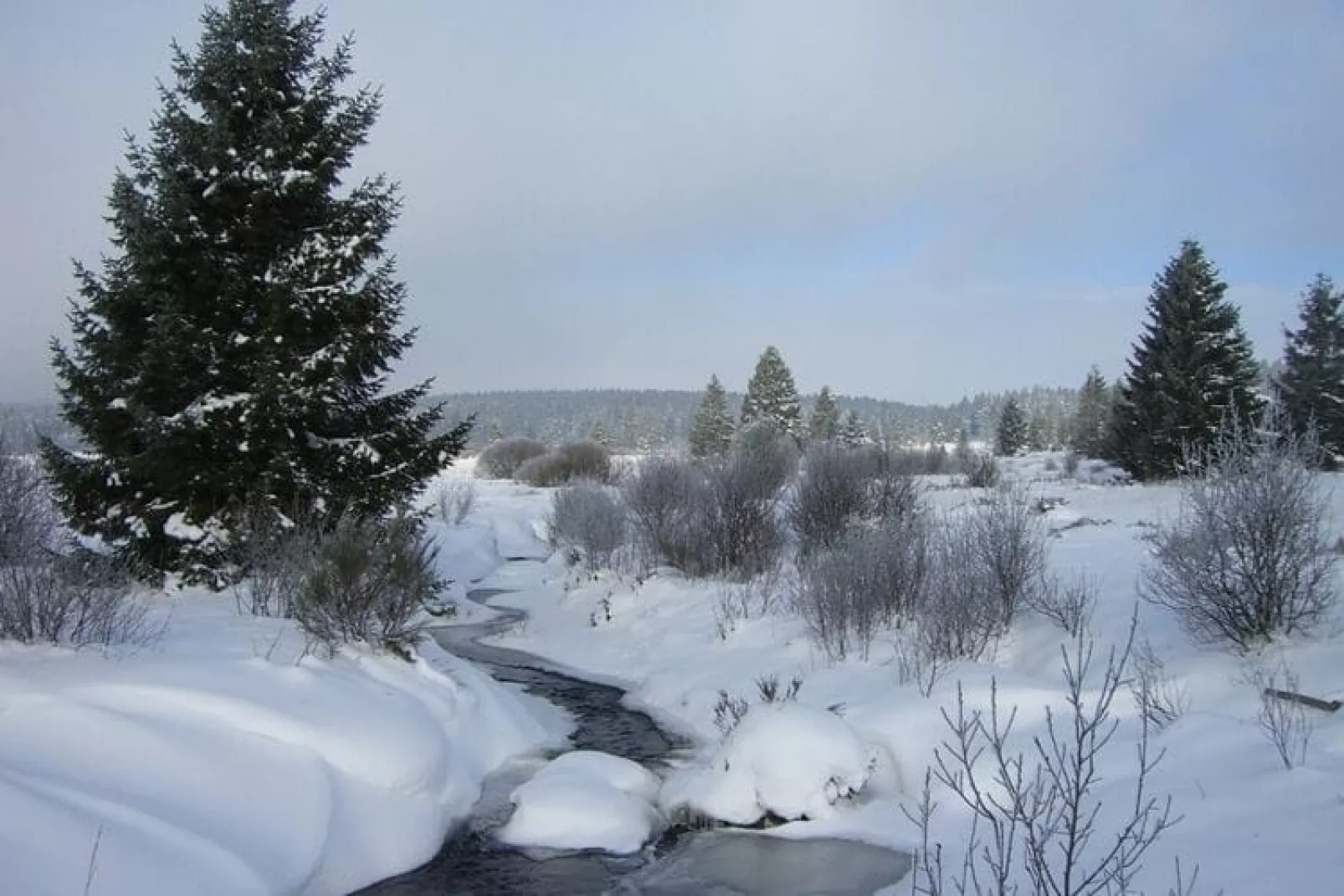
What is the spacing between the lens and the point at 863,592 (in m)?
12.5

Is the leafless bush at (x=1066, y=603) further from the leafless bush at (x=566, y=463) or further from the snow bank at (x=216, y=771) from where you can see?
the leafless bush at (x=566, y=463)

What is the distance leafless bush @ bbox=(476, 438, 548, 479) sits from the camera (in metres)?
62.2

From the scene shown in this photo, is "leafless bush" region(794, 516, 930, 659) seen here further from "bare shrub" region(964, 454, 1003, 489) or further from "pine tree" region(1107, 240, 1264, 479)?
"pine tree" region(1107, 240, 1264, 479)

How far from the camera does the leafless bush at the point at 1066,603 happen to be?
11.0 meters

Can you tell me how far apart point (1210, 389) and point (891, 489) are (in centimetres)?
1516

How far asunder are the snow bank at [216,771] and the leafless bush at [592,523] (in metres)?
13.3

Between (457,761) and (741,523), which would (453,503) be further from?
(457,761)

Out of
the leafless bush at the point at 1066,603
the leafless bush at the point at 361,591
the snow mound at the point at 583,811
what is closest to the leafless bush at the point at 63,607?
the leafless bush at the point at 361,591

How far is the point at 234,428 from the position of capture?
13.8 metres

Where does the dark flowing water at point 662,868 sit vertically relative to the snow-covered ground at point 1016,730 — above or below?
below

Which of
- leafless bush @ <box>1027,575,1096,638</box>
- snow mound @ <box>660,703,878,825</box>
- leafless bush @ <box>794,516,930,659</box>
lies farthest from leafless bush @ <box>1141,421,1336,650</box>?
snow mound @ <box>660,703,878,825</box>

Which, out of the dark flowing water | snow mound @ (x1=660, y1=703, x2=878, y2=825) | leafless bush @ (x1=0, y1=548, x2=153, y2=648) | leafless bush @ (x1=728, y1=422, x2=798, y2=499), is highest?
leafless bush @ (x1=728, y1=422, x2=798, y2=499)

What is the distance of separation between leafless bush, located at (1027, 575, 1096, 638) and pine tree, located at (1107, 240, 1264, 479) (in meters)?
18.4

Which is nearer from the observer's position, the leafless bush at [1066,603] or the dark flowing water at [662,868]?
the dark flowing water at [662,868]
